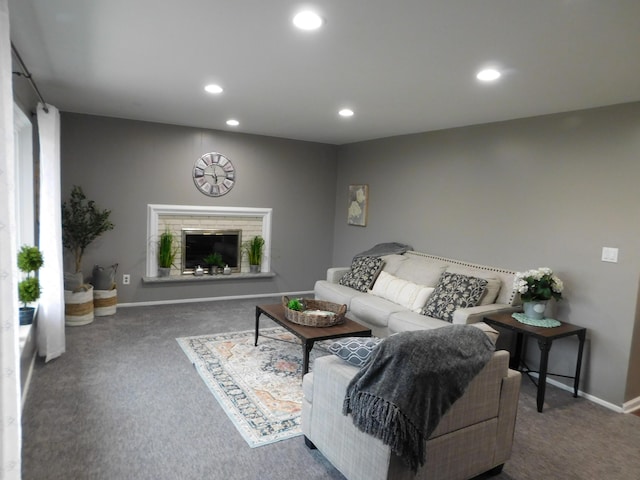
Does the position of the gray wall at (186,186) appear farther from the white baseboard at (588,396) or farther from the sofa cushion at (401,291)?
the white baseboard at (588,396)

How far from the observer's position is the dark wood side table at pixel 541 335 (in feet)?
10.2

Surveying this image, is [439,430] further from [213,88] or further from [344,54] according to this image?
[213,88]

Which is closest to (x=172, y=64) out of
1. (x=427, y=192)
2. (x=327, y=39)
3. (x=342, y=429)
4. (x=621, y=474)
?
(x=327, y=39)

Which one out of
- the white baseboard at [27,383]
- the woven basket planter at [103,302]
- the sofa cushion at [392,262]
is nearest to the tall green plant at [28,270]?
the white baseboard at [27,383]

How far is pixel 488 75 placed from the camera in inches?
107

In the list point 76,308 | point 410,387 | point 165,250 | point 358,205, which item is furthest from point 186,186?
point 410,387

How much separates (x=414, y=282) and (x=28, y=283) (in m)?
3.45

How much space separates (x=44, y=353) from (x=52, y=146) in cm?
173

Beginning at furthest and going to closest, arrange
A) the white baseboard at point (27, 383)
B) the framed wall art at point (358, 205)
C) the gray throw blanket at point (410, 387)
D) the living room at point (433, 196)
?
the framed wall art at point (358, 205)
the living room at point (433, 196)
the white baseboard at point (27, 383)
the gray throw blanket at point (410, 387)

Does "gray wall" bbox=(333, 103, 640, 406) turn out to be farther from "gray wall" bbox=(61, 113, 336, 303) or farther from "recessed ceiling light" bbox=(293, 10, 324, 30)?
"recessed ceiling light" bbox=(293, 10, 324, 30)

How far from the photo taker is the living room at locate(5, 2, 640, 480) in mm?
3328

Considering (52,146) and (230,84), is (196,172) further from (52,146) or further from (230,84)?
(230,84)

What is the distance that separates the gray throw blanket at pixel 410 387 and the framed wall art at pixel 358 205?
4.02 m

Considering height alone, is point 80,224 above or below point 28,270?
above
